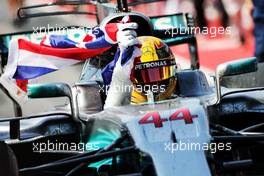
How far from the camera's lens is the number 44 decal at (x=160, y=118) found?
3301mm

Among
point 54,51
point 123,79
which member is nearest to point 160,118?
point 123,79

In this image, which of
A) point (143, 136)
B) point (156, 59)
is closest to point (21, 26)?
point (156, 59)

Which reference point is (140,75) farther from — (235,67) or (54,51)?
(54,51)

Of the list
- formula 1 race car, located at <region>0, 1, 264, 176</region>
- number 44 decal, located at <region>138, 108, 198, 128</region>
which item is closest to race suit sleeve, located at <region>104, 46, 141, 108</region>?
formula 1 race car, located at <region>0, 1, 264, 176</region>

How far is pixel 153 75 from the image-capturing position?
3990 mm

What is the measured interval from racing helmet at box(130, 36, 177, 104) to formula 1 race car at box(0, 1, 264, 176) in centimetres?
12

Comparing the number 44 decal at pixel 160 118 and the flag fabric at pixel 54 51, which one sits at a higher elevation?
the flag fabric at pixel 54 51

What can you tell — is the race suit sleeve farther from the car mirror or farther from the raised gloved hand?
the car mirror

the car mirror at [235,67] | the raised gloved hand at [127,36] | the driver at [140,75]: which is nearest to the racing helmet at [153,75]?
the driver at [140,75]

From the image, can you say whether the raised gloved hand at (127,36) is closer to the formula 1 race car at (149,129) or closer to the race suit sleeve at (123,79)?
the race suit sleeve at (123,79)

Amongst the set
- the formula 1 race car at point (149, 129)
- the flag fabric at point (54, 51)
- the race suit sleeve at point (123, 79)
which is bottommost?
the formula 1 race car at point (149, 129)

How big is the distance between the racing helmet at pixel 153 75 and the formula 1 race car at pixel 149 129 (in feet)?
0.39

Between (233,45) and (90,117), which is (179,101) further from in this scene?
(233,45)

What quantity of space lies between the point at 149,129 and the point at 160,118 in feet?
0.29
